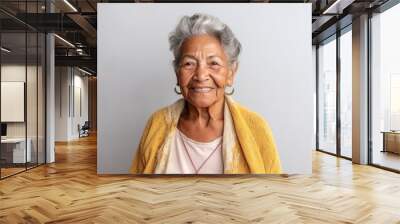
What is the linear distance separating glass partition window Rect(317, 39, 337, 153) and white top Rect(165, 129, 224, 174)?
5121 mm

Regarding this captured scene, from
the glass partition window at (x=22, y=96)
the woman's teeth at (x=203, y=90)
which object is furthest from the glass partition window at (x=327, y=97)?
the glass partition window at (x=22, y=96)

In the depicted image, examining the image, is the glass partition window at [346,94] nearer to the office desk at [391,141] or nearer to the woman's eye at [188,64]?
the office desk at [391,141]

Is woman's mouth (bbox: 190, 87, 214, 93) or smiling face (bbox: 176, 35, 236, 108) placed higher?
smiling face (bbox: 176, 35, 236, 108)

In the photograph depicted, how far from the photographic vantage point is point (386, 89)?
8164mm

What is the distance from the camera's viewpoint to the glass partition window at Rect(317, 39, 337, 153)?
10688 millimetres

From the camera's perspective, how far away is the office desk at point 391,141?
789 centimetres

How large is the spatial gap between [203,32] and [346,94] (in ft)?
15.6

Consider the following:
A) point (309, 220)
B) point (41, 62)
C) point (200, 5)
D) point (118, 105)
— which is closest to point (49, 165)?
point (41, 62)

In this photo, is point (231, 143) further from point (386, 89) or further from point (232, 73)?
point (386, 89)

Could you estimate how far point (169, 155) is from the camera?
663 cm

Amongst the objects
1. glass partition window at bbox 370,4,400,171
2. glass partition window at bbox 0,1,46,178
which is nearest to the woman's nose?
glass partition window at bbox 0,1,46,178

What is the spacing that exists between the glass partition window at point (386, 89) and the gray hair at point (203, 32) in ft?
10.7

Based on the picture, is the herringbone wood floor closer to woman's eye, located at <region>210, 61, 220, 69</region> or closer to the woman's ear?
the woman's ear

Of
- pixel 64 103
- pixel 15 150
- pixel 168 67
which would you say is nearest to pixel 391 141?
pixel 168 67
